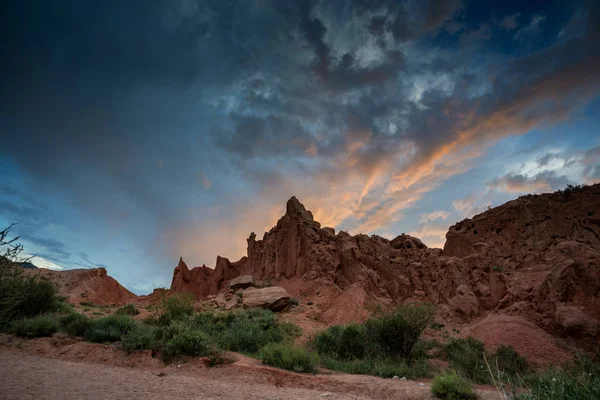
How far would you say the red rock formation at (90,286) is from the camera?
4081 cm

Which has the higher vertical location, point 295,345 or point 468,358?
point 295,345

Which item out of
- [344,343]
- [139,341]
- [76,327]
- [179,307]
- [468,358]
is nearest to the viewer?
[139,341]

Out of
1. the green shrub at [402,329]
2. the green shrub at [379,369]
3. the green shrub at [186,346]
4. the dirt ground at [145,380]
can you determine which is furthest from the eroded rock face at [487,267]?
the green shrub at [186,346]

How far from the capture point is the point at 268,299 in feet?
77.6

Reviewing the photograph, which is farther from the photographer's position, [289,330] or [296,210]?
[296,210]

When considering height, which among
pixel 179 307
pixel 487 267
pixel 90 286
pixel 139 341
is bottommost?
pixel 139 341

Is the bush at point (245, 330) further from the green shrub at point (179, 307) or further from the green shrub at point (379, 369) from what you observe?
the green shrub at point (379, 369)

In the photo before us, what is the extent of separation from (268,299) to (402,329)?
1215 cm

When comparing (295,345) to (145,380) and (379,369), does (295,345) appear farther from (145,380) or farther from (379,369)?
(145,380)

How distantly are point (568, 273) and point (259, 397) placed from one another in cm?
1785

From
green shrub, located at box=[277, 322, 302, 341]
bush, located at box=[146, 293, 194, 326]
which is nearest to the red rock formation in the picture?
bush, located at box=[146, 293, 194, 326]

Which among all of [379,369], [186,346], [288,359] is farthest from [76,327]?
[379,369]

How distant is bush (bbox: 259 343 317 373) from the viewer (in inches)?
395

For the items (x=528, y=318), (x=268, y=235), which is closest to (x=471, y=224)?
(x=528, y=318)
